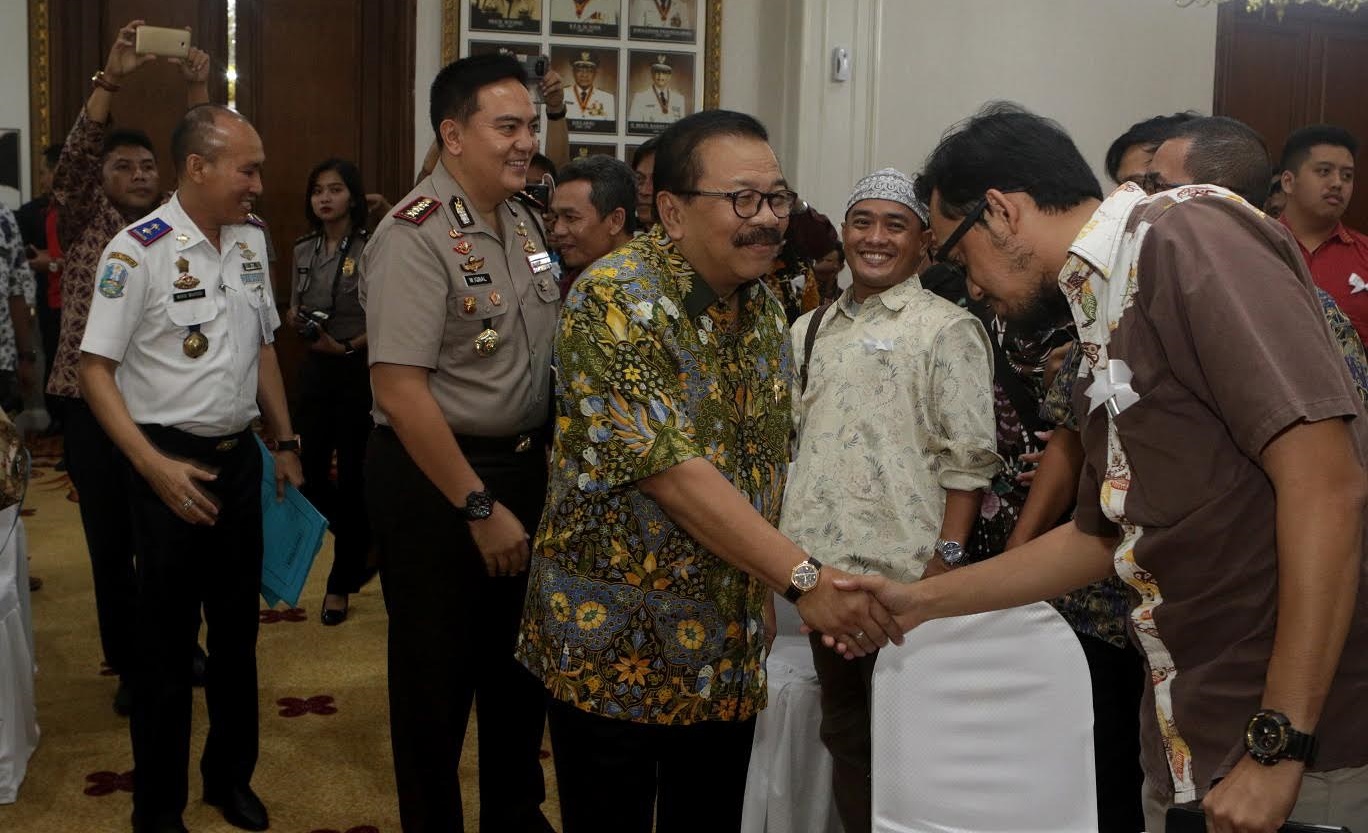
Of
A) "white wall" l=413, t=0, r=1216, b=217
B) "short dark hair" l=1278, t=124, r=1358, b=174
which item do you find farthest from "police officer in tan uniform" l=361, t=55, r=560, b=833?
"white wall" l=413, t=0, r=1216, b=217

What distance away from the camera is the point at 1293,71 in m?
8.23

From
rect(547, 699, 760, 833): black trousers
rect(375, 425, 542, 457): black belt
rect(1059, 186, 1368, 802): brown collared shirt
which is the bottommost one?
rect(547, 699, 760, 833): black trousers

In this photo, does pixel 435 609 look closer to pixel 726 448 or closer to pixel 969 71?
pixel 726 448

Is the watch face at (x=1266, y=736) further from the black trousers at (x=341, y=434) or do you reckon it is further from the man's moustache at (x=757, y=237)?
the black trousers at (x=341, y=434)

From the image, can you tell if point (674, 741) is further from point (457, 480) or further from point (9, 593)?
point (9, 593)

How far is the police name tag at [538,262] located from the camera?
107 inches

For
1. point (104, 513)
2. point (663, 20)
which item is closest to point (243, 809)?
point (104, 513)

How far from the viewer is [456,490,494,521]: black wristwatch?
2484 mm

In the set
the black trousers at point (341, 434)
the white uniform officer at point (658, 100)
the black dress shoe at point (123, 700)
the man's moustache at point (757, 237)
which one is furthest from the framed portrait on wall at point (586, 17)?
the man's moustache at point (757, 237)

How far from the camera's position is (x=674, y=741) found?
6.43 ft

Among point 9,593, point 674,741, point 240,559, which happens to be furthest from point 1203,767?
point 9,593

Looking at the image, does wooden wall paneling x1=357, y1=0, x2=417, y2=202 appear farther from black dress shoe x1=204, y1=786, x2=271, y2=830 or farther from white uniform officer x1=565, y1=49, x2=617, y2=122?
black dress shoe x1=204, y1=786, x2=271, y2=830

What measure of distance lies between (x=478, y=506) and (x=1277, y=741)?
1.54m

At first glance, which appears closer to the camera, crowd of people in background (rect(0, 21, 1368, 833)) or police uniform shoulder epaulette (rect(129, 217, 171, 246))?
crowd of people in background (rect(0, 21, 1368, 833))
